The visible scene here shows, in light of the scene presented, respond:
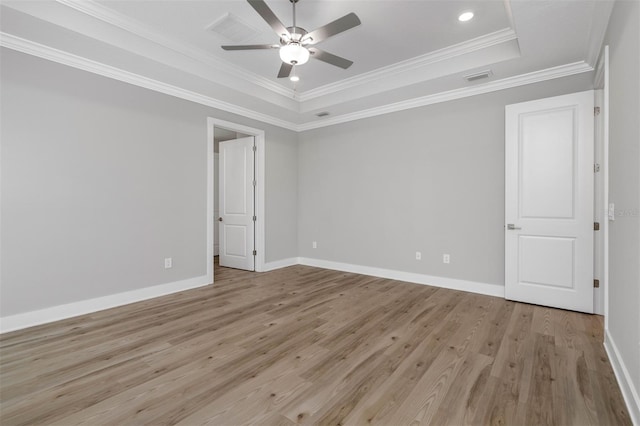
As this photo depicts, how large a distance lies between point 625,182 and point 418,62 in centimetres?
265

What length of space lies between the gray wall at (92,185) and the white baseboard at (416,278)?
86.5 inches

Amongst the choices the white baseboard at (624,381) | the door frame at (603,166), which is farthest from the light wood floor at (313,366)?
the door frame at (603,166)

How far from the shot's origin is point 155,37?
10.4 ft

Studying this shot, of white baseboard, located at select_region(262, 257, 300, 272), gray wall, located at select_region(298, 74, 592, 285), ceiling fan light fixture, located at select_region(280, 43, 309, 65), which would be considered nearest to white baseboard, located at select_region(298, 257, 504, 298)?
gray wall, located at select_region(298, 74, 592, 285)

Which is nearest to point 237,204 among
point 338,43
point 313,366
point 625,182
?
point 338,43

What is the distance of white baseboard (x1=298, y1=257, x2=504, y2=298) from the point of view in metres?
3.86

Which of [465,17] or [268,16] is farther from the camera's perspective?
[465,17]

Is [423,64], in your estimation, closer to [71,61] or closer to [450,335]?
[450,335]

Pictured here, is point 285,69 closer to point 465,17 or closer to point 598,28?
point 465,17

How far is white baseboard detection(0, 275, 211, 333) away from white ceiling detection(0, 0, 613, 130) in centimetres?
254

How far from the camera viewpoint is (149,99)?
3.73 m

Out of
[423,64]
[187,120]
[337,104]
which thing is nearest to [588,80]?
[423,64]

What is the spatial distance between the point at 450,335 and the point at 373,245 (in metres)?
2.35

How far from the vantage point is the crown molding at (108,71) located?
278 centimetres
